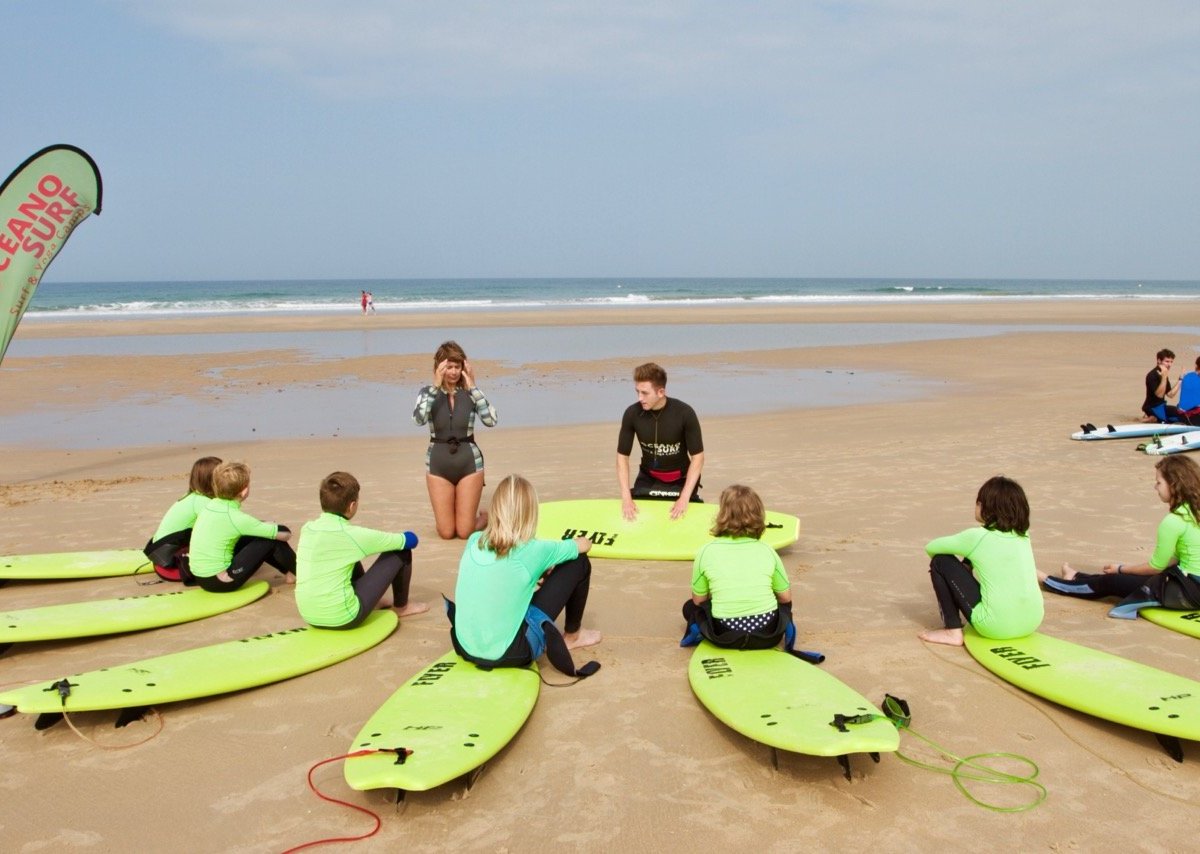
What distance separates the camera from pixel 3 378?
19.1 meters

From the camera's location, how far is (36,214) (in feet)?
26.6

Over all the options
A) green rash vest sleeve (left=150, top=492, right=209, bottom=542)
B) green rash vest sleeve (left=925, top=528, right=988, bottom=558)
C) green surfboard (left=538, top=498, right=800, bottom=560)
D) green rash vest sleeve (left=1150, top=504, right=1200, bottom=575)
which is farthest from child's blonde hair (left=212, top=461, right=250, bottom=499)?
green rash vest sleeve (left=1150, top=504, right=1200, bottom=575)

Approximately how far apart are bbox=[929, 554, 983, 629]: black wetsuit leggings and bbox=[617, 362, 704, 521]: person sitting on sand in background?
2.23 m

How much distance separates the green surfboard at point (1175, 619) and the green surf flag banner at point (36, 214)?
9110 millimetres

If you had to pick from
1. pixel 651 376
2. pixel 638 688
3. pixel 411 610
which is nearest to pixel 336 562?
pixel 411 610

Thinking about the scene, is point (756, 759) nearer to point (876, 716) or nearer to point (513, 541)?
point (876, 716)

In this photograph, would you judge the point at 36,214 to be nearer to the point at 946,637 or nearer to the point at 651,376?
the point at 651,376

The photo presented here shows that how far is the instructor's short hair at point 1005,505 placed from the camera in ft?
15.4

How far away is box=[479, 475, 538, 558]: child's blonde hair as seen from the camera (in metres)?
4.28

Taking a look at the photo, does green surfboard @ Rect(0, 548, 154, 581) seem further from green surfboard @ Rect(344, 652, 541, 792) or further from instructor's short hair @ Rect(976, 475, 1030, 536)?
instructor's short hair @ Rect(976, 475, 1030, 536)

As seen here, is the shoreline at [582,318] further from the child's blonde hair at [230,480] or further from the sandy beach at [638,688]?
the child's blonde hair at [230,480]

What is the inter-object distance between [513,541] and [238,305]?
53425mm

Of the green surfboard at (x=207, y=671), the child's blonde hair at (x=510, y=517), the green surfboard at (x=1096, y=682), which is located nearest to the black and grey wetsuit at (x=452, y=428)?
the green surfboard at (x=207, y=671)

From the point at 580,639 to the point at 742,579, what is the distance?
1.04m
